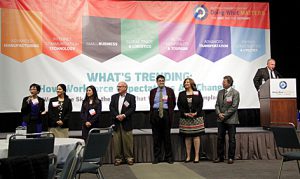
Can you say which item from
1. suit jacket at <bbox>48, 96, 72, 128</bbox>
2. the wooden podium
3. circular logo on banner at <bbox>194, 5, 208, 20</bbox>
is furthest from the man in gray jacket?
suit jacket at <bbox>48, 96, 72, 128</bbox>

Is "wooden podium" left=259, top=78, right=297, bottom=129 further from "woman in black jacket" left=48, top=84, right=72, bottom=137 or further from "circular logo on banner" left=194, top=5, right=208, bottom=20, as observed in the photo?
"woman in black jacket" left=48, top=84, right=72, bottom=137

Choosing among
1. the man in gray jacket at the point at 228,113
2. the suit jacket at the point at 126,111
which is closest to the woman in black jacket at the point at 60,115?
the suit jacket at the point at 126,111

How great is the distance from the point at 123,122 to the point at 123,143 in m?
0.32

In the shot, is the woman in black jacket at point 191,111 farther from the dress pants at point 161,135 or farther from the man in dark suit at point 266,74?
the man in dark suit at point 266,74

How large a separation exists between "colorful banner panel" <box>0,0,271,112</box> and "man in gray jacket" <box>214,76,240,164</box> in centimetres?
110

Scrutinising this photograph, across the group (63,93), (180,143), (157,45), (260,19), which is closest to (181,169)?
(180,143)

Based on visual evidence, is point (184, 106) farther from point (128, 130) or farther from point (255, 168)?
point (255, 168)

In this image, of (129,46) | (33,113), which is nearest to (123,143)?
(33,113)

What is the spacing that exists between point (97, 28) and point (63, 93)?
6.08 feet

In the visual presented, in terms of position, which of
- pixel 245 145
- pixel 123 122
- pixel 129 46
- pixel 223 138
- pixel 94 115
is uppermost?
pixel 129 46

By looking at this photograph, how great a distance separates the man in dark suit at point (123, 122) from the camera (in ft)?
18.5

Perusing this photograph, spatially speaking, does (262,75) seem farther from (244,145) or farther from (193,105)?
(193,105)

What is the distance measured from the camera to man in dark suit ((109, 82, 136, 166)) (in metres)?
5.64

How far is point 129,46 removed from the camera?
6.76 meters
